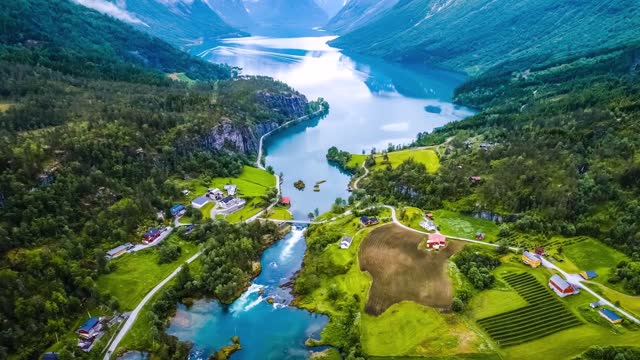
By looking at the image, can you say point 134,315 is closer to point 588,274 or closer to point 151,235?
point 151,235

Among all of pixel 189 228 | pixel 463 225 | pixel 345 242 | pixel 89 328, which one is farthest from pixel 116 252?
pixel 463 225

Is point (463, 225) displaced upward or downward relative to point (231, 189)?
downward

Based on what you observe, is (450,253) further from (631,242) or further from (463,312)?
(631,242)

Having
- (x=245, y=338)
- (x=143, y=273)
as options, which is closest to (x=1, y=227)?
(x=143, y=273)

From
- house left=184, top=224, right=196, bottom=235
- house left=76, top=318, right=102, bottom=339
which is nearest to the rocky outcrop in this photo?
house left=184, top=224, right=196, bottom=235

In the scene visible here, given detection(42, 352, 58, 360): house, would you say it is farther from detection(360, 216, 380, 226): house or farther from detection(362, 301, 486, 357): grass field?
detection(360, 216, 380, 226): house

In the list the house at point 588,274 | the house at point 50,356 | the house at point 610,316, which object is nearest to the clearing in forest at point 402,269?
the house at point 588,274
